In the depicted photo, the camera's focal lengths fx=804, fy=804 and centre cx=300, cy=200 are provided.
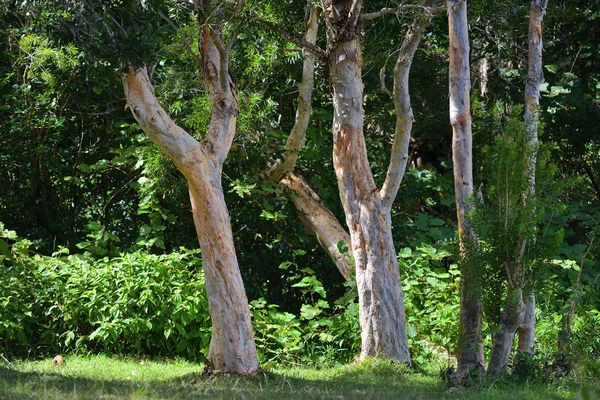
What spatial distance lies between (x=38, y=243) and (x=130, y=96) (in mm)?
5531

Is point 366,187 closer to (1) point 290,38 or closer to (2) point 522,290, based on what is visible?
(1) point 290,38

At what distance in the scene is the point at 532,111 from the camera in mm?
8570

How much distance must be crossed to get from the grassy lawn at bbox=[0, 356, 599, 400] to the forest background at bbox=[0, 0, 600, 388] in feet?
2.39

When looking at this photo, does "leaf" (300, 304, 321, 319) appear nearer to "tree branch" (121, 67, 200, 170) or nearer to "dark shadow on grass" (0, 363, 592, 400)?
"dark shadow on grass" (0, 363, 592, 400)

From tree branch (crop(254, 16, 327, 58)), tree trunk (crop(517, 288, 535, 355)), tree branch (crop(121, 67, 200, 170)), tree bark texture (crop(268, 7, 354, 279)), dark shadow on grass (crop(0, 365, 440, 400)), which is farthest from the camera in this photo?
tree bark texture (crop(268, 7, 354, 279))

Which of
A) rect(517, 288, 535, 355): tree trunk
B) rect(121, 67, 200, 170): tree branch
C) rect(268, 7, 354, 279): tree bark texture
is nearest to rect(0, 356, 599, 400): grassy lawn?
rect(517, 288, 535, 355): tree trunk

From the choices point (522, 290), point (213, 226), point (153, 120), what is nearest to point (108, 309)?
point (213, 226)

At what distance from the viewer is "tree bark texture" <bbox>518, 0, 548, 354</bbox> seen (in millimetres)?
7363

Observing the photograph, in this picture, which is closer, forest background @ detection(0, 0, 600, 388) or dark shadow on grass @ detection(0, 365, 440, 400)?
dark shadow on grass @ detection(0, 365, 440, 400)

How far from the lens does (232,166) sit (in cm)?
1223

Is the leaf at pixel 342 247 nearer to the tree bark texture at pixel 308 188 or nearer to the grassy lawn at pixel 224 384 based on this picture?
the tree bark texture at pixel 308 188

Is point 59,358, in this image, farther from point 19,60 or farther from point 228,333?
point 19,60

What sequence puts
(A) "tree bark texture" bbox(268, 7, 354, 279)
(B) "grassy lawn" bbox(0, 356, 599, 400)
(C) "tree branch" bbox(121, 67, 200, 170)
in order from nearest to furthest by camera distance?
1. (B) "grassy lawn" bbox(0, 356, 599, 400)
2. (C) "tree branch" bbox(121, 67, 200, 170)
3. (A) "tree bark texture" bbox(268, 7, 354, 279)

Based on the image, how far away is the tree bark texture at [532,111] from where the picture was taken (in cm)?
736
